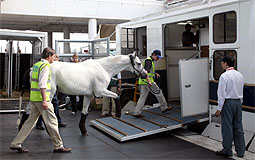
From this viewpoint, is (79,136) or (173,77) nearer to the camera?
(79,136)

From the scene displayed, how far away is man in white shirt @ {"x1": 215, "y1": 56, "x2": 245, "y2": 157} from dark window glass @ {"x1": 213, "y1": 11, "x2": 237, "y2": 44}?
3.08 ft

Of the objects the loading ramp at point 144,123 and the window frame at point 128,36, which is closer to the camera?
the loading ramp at point 144,123

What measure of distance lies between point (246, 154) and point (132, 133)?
90.9 inches

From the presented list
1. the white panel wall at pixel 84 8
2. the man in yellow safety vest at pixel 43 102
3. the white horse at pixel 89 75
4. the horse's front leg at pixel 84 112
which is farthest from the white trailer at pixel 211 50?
the white panel wall at pixel 84 8

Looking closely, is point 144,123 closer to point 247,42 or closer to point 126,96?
point 247,42

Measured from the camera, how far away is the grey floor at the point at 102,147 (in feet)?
18.5

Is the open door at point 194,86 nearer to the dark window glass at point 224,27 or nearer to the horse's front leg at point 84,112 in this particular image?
the dark window glass at point 224,27

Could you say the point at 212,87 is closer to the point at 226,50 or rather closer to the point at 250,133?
the point at 226,50

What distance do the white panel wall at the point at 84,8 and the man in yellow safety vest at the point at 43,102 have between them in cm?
1161

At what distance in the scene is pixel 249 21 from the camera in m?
5.86

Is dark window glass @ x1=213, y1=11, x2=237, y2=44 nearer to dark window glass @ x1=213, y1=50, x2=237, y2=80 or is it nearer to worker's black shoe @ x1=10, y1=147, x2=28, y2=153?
dark window glass @ x1=213, y1=50, x2=237, y2=80

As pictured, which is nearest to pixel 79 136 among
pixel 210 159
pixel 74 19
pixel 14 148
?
pixel 14 148

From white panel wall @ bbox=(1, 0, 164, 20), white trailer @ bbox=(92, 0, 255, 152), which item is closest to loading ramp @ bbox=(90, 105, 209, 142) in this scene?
white trailer @ bbox=(92, 0, 255, 152)

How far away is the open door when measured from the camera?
263 inches
